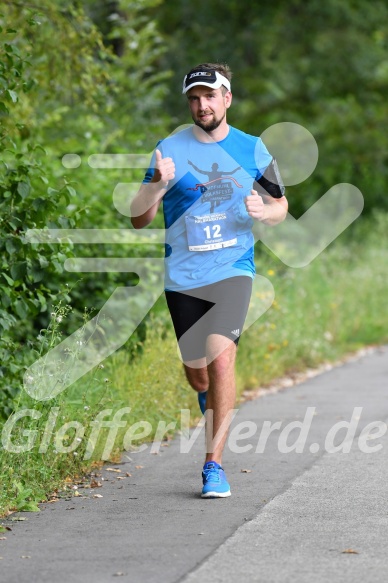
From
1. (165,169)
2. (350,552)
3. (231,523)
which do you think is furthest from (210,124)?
(350,552)

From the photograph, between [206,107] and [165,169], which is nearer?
[165,169]

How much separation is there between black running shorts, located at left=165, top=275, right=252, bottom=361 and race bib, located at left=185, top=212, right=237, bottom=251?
0.22 metres

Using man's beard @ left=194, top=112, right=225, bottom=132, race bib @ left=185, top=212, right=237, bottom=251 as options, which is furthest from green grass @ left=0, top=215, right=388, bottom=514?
man's beard @ left=194, top=112, right=225, bottom=132

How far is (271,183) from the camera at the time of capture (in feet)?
22.2

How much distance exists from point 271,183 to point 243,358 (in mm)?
4974

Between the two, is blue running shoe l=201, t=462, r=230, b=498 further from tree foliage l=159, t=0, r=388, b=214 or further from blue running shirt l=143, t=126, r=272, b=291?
tree foliage l=159, t=0, r=388, b=214

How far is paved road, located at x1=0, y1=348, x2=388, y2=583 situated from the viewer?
4.93 meters

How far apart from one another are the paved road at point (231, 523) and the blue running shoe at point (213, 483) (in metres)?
0.07

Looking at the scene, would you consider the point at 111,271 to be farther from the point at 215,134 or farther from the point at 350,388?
the point at 215,134

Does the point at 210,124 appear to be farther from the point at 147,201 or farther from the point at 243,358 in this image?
the point at 243,358

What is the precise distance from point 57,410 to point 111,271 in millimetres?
3356

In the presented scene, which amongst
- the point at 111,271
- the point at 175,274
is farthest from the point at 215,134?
the point at 111,271

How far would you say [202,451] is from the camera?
8086mm

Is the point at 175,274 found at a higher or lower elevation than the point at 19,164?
lower
